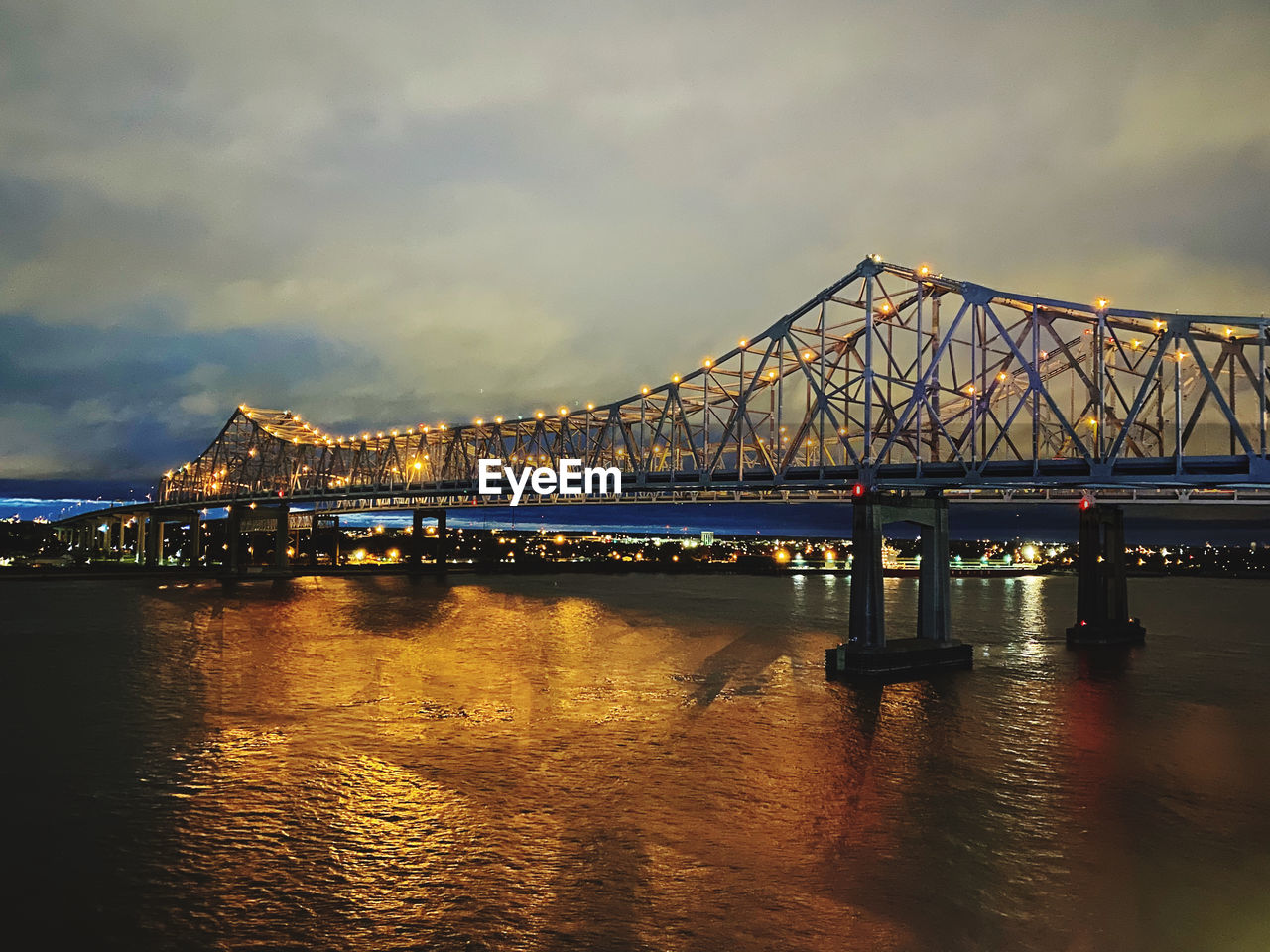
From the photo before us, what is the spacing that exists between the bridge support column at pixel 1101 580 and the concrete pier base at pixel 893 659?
56.8 feet

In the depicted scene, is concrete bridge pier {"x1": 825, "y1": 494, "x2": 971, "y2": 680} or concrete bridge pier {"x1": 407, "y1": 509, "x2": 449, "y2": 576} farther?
concrete bridge pier {"x1": 407, "y1": 509, "x2": 449, "y2": 576}

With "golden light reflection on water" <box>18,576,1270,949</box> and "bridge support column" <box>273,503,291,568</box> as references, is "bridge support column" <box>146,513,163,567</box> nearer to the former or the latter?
"bridge support column" <box>273,503,291,568</box>

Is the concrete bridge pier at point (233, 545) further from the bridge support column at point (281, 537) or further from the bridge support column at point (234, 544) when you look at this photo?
the bridge support column at point (281, 537)

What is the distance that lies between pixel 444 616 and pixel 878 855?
60982 millimetres

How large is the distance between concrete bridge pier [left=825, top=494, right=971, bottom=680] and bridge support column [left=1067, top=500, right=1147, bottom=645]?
1597 centimetres

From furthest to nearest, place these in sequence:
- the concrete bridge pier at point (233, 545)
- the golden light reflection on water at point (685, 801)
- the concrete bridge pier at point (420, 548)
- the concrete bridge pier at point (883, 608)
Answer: the concrete bridge pier at point (420, 548) < the concrete bridge pier at point (233, 545) < the concrete bridge pier at point (883, 608) < the golden light reflection on water at point (685, 801)

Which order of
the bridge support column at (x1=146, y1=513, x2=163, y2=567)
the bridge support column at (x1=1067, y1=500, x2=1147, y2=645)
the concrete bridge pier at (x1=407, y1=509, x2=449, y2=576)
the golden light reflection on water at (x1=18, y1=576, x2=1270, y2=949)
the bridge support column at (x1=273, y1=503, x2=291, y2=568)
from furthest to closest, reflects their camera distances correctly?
the bridge support column at (x1=146, y1=513, x2=163, y2=567)
the concrete bridge pier at (x1=407, y1=509, x2=449, y2=576)
the bridge support column at (x1=273, y1=503, x2=291, y2=568)
the bridge support column at (x1=1067, y1=500, x2=1147, y2=645)
the golden light reflection on water at (x1=18, y1=576, x2=1270, y2=949)

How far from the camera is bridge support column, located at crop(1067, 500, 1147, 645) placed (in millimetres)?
57250

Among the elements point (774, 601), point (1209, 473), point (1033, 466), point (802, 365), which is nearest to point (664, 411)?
point (802, 365)

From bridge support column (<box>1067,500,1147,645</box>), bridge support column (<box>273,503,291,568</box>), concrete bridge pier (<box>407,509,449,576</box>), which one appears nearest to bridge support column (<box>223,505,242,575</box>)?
bridge support column (<box>273,503,291,568</box>)

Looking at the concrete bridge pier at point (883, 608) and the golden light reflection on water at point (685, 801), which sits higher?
the concrete bridge pier at point (883, 608)

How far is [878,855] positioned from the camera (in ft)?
62.5

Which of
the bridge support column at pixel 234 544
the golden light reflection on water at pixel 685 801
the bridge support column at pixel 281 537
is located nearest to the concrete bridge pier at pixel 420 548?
the bridge support column at pixel 281 537

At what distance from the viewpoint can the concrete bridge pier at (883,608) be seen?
42031mm
